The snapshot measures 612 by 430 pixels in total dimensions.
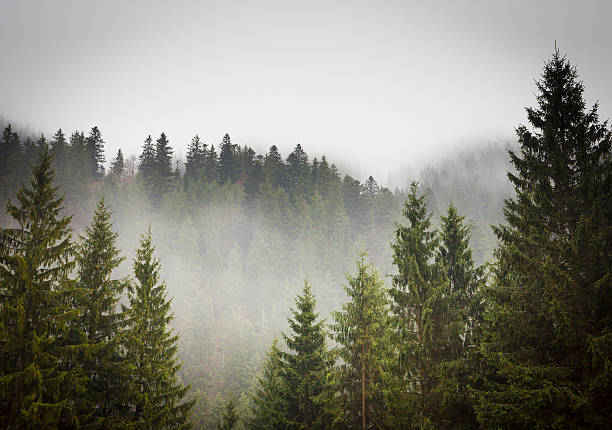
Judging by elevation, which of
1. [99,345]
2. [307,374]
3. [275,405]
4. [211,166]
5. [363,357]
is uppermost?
[211,166]

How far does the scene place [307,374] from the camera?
1538 centimetres

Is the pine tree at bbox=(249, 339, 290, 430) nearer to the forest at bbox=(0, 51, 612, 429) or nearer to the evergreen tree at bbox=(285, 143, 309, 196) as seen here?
the forest at bbox=(0, 51, 612, 429)

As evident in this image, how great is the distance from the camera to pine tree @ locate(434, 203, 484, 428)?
11.0 metres

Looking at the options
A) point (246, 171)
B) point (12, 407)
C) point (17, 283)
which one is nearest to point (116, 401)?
point (12, 407)

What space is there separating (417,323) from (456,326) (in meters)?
1.66

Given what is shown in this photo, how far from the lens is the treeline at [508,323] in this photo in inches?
324

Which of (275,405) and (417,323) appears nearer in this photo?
(417,323)

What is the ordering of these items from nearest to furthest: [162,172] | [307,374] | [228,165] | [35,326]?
1. [35,326]
2. [307,374]
3. [162,172]
4. [228,165]

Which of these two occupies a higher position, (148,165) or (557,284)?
(148,165)

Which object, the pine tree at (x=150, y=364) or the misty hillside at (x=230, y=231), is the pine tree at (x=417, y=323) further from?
the misty hillside at (x=230, y=231)

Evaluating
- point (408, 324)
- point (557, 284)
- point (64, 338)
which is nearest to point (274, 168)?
point (408, 324)

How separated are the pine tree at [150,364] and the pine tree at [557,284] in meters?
13.8

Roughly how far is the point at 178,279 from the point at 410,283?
40.7 meters

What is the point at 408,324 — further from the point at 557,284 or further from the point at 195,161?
the point at 195,161
